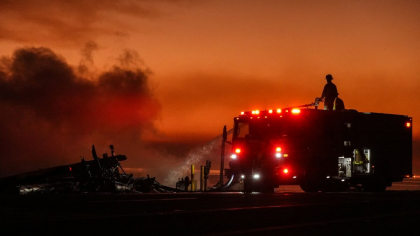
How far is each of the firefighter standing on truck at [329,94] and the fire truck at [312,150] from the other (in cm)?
81

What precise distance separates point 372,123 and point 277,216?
16007 mm

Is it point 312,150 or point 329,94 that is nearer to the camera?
point 312,150

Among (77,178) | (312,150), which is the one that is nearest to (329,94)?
(312,150)

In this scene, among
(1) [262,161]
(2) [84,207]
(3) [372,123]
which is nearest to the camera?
(2) [84,207]

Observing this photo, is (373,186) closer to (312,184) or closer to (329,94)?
(312,184)

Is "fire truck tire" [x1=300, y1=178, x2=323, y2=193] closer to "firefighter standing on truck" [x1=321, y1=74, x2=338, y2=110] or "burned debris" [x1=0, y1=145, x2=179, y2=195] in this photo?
"firefighter standing on truck" [x1=321, y1=74, x2=338, y2=110]

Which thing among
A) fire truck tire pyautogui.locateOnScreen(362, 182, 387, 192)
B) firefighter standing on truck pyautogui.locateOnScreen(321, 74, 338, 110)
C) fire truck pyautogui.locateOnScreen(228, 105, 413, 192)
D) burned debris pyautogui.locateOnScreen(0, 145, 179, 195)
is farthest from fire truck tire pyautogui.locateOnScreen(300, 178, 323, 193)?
burned debris pyautogui.locateOnScreen(0, 145, 179, 195)

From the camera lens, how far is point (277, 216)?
507 inches

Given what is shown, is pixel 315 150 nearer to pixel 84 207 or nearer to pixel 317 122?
pixel 317 122

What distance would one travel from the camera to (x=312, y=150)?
83.8 feet

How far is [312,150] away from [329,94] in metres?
3.19

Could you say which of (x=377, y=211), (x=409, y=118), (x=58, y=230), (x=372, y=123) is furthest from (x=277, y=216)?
(x=409, y=118)

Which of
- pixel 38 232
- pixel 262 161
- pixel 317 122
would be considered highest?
pixel 317 122

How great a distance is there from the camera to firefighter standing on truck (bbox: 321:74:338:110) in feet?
90.3
